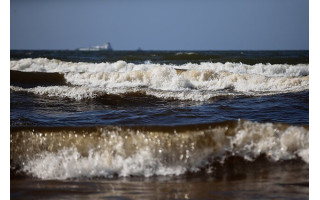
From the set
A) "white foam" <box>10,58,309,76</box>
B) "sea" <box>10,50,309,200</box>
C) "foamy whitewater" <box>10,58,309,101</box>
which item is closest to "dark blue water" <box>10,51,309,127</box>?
"sea" <box>10,50,309,200</box>

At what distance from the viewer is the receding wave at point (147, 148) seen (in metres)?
4.05

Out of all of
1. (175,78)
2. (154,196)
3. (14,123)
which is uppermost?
(175,78)

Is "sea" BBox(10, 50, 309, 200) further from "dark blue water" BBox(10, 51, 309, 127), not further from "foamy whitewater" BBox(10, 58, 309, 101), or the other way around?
"foamy whitewater" BBox(10, 58, 309, 101)

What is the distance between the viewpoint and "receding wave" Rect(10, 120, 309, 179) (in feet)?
13.3

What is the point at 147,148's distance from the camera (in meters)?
4.23

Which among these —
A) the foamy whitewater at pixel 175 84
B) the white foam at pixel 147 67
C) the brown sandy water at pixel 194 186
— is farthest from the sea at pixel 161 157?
the white foam at pixel 147 67

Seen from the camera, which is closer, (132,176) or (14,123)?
(132,176)

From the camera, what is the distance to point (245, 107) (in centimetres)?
716

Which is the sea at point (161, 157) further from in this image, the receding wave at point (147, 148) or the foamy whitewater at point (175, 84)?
the foamy whitewater at point (175, 84)

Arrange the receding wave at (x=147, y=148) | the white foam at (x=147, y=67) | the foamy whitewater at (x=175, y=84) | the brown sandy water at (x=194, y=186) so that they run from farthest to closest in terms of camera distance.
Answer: the white foam at (x=147, y=67), the foamy whitewater at (x=175, y=84), the receding wave at (x=147, y=148), the brown sandy water at (x=194, y=186)

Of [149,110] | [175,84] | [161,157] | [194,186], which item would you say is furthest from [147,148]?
[175,84]
